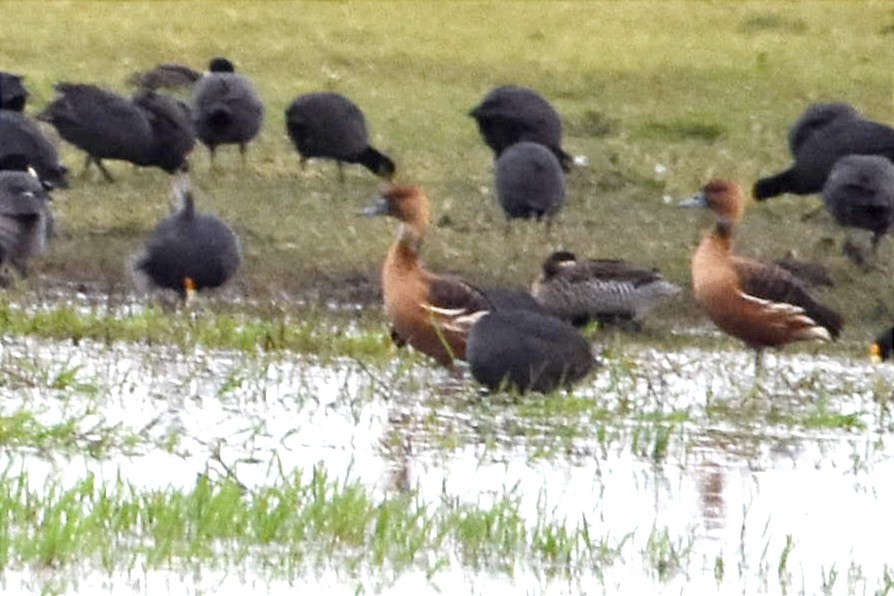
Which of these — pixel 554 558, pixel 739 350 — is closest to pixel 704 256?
pixel 739 350

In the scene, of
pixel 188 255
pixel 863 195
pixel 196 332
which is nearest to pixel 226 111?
pixel 863 195

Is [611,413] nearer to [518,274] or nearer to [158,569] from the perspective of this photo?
[158,569]

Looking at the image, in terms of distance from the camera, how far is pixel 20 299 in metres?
10.8


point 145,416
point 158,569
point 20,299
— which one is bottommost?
point 158,569

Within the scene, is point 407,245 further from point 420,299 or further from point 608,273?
point 608,273

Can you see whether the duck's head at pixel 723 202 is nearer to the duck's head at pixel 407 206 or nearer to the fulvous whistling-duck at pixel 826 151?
the duck's head at pixel 407 206

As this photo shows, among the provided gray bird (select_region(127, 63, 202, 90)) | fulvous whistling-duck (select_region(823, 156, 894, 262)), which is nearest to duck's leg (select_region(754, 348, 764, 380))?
fulvous whistling-duck (select_region(823, 156, 894, 262))

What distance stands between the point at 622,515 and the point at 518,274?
6.14 metres

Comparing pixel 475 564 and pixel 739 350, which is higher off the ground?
pixel 739 350

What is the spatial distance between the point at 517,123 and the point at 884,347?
17.7ft

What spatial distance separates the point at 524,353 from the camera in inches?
322

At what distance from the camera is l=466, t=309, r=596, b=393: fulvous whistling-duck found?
26.9 ft

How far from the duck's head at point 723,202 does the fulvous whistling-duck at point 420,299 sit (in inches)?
60.4

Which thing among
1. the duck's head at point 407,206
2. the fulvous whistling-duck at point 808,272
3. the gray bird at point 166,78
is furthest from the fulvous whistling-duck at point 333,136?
the duck's head at point 407,206
